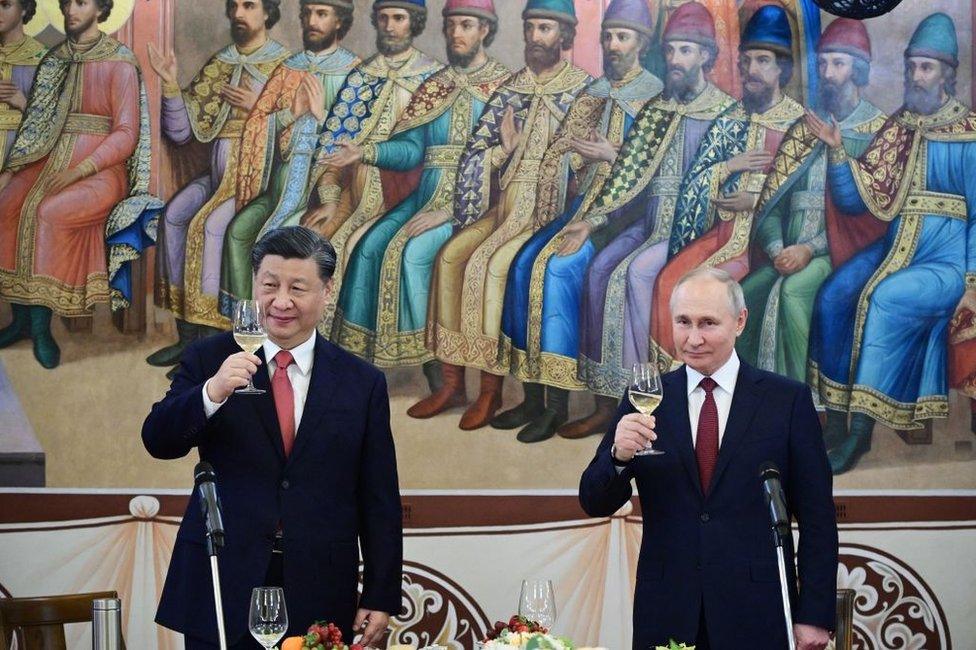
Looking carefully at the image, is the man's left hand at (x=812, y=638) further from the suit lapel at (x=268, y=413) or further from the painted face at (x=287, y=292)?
the painted face at (x=287, y=292)

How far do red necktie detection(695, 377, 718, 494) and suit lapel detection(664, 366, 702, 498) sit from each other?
0.03m

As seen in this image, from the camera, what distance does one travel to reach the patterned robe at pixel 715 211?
5.55 m

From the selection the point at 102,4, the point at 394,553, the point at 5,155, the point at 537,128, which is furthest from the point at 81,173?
the point at 394,553

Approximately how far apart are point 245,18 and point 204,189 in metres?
0.75

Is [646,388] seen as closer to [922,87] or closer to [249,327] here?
[249,327]

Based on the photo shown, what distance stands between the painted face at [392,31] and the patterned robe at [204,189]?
1.35 feet

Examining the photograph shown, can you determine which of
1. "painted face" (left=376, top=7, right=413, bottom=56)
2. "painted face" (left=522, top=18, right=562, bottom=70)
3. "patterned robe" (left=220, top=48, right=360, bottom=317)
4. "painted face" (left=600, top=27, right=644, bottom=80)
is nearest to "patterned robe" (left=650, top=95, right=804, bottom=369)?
"painted face" (left=600, top=27, right=644, bottom=80)

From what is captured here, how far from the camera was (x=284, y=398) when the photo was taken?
3500 mm

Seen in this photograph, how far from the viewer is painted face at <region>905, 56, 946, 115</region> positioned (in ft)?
18.4

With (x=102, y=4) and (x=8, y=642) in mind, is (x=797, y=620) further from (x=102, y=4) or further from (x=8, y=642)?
(x=102, y=4)

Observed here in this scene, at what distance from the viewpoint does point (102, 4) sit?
18.5 feet

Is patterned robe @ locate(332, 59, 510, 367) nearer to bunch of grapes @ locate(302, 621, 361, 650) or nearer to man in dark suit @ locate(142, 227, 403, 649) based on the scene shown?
man in dark suit @ locate(142, 227, 403, 649)

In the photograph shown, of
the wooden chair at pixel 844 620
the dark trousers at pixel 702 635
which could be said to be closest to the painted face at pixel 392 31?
the wooden chair at pixel 844 620

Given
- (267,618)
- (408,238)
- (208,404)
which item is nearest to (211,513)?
(267,618)
